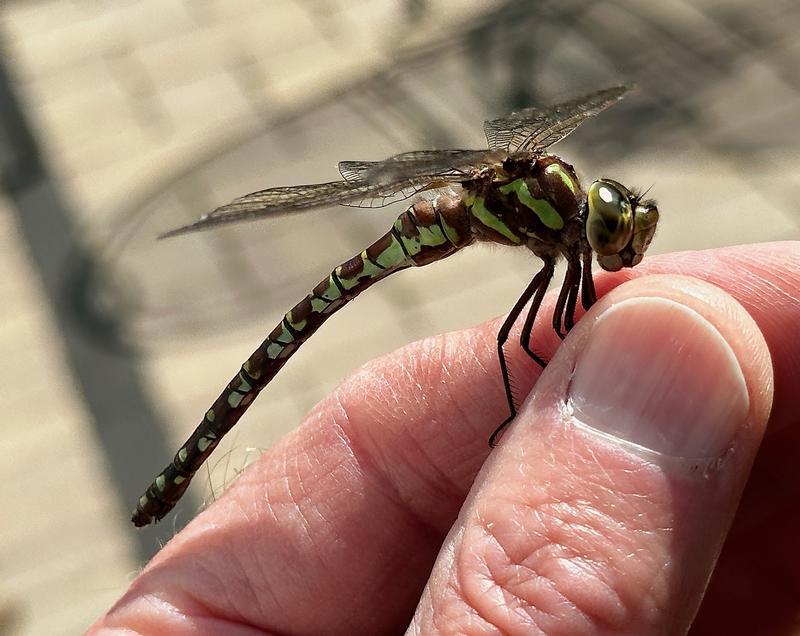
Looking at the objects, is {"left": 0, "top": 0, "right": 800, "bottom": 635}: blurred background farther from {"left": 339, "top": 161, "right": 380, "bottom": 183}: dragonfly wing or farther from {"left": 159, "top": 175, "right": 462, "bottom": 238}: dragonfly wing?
{"left": 339, "top": 161, "right": 380, "bottom": 183}: dragonfly wing

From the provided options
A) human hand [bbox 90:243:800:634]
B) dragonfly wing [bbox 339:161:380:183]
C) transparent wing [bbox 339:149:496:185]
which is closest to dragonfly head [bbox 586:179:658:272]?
human hand [bbox 90:243:800:634]

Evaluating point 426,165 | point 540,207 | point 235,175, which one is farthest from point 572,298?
point 235,175

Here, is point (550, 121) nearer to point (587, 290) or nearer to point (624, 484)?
point (587, 290)

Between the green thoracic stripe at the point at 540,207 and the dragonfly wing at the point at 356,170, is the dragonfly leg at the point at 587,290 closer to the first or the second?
the green thoracic stripe at the point at 540,207

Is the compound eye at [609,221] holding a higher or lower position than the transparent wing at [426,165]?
lower

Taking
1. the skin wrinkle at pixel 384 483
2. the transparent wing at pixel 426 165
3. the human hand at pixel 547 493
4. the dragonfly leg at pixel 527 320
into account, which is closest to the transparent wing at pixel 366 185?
the transparent wing at pixel 426 165

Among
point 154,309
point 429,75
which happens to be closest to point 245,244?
point 154,309
